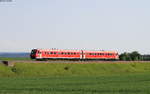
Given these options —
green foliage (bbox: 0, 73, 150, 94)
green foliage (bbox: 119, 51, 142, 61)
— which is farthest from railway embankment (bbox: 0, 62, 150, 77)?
green foliage (bbox: 119, 51, 142, 61)

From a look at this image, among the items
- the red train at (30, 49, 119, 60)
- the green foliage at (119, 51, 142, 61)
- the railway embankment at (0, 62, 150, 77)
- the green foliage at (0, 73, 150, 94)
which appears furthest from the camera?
the green foliage at (119, 51, 142, 61)

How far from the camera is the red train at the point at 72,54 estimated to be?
74438 millimetres

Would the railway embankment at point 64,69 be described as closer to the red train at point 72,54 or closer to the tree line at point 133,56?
the red train at point 72,54

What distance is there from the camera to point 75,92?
3036cm

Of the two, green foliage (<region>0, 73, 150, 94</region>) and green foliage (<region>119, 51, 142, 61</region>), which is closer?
green foliage (<region>0, 73, 150, 94</region>)

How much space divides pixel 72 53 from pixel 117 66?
1016 centimetres

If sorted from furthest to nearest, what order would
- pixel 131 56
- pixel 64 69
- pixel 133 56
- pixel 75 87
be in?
pixel 131 56 < pixel 133 56 < pixel 64 69 < pixel 75 87

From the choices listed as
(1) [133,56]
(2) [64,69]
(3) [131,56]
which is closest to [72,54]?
(2) [64,69]

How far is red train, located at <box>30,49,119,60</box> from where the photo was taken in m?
74.4

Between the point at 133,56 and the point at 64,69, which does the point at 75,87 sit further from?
the point at 133,56

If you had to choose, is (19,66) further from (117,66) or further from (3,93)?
(3,93)

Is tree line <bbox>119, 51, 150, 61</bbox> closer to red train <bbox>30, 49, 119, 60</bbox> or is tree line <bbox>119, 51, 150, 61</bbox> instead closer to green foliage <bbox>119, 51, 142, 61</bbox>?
green foliage <bbox>119, 51, 142, 61</bbox>

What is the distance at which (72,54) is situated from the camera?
258 ft

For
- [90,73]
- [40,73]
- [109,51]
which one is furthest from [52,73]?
[109,51]
